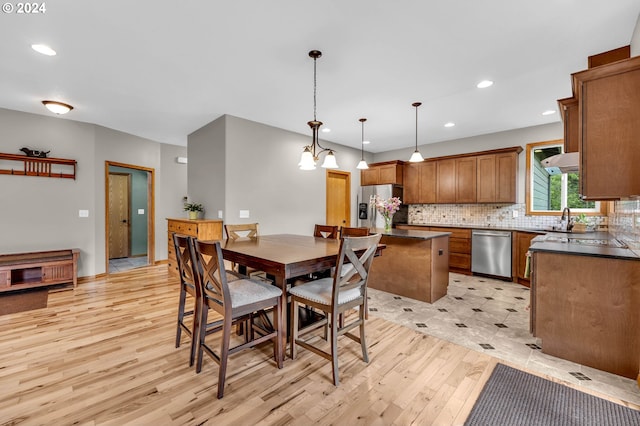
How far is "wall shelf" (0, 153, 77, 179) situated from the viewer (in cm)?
389

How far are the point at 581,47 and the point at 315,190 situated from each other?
Answer: 12.9 ft

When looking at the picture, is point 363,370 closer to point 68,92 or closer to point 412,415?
point 412,415

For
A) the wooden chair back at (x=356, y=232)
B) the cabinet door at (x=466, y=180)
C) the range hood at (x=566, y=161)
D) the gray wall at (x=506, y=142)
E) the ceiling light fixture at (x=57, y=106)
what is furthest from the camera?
the cabinet door at (x=466, y=180)

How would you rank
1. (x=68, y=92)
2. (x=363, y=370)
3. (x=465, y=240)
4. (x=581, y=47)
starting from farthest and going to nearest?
(x=465, y=240) < (x=68, y=92) < (x=581, y=47) < (x=363, y=370)

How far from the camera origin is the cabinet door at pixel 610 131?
5.85 feet

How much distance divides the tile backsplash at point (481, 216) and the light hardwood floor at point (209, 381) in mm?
3553

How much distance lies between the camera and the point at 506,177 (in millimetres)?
4781

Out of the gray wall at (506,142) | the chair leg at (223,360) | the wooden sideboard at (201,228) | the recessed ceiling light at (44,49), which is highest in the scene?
the recessed ceiling light at (44,49)

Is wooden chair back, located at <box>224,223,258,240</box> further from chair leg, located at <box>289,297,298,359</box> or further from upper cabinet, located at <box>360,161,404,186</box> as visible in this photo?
upper cabinet, located at <box>360,161,404,186</box>

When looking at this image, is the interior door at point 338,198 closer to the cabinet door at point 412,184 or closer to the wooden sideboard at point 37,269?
the cabinet door at point 412,184

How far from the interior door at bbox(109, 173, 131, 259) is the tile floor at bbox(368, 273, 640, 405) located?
5.88m

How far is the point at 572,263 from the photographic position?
7.04ft

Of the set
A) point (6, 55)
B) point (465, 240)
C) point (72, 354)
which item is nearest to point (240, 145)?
point (6, 55)

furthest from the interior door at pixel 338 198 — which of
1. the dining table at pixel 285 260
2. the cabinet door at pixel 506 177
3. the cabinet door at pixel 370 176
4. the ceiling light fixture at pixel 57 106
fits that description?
the ceiling light fixture at pixel 57 106
